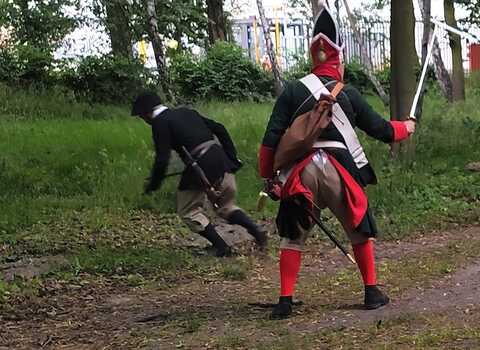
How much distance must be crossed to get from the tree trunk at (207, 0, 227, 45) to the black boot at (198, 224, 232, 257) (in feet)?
50.9

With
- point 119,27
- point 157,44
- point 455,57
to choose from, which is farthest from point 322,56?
A: point 455,57

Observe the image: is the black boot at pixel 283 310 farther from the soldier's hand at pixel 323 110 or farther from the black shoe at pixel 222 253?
the black shoe at pixel 222 253

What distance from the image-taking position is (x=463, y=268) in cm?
670

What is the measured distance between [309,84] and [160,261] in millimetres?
2951

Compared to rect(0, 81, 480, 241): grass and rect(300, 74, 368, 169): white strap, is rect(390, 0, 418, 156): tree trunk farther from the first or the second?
rect(300, 74, 368, 169): white strap

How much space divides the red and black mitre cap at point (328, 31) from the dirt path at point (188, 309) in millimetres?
1771

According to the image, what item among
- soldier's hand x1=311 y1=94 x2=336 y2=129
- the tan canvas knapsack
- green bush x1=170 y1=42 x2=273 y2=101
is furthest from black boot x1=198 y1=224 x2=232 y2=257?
green bush x1=170 y1=42 x2=273 y2=101

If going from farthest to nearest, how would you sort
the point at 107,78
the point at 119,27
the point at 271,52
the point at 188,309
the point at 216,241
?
the point at 107,78
the point at 119,27
the point at 271,52
the point at 216,241
the point at 188,309

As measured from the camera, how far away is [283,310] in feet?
17.9

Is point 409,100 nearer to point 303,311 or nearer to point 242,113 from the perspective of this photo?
point 242,113

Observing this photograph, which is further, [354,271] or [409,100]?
[409,100]

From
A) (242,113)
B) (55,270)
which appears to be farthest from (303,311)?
(242,113)

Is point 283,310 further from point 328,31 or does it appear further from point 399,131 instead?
point 328,31

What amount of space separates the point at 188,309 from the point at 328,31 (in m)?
2.27
